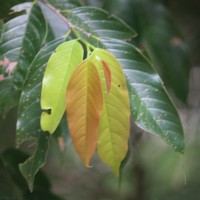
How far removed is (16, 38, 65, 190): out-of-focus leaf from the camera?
710mm

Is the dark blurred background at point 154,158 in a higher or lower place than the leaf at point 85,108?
lower

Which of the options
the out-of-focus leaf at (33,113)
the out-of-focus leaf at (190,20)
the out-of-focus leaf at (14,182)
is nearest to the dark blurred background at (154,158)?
the out-of-focus leaf at (190,20)

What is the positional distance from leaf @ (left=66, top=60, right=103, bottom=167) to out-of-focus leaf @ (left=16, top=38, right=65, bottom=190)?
0.14 m

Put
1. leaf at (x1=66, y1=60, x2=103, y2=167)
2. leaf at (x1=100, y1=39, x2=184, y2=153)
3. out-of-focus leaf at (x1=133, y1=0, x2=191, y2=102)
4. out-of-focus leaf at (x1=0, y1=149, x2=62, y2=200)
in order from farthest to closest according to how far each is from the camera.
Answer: out-of-focus leaf at (x1=133, y1=0, x2=191, y2=102), out-of-focus leaf at (x1=0, y1=149, x2=62, y2=200), leaf at (x1=100, y1=39, x2=184, y2=153), leaf at (x1=66, y1=60, x2=103, y2=167)

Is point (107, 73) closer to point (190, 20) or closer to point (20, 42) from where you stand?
point (20, 42)

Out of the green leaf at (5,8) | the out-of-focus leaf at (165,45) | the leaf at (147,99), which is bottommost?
the out-of-focus leaf at (165,45)

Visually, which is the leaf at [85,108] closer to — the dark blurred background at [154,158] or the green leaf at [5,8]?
the green leaf at [5,8]

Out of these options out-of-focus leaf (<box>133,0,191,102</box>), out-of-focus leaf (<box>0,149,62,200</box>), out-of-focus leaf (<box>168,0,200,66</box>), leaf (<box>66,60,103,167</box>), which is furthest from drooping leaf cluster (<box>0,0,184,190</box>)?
out-of-focus leaf (<box>168,0,200,66</box>)

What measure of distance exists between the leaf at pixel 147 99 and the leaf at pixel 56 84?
0.13 m

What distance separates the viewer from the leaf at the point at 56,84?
24.2 inches

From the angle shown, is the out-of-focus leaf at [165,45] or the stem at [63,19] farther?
the out-of-focus leaf at [165,45]

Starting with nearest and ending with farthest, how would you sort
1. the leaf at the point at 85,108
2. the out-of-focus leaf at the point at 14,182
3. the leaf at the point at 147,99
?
the leaf at the point at 85,108 → the leaf at the point at 147,99 → the out-of-focus leaf at the point at 14,182

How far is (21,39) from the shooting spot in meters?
0.79

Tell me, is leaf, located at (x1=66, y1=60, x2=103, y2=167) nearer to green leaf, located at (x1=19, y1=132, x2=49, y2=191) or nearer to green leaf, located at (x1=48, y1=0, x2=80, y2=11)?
green leaf, located at (x1=19, y1=132, x2=49, y2=191)
